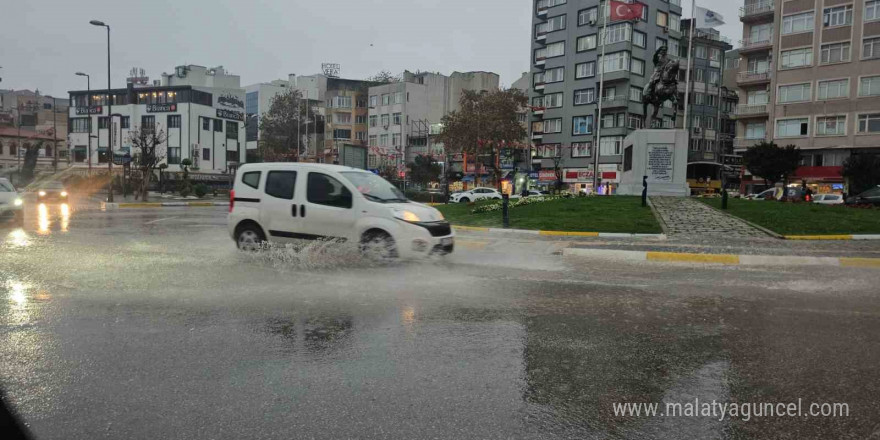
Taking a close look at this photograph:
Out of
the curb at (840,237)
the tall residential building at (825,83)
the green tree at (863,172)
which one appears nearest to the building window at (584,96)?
the tall residential building at (825,83)

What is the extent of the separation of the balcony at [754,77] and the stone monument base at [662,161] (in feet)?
120

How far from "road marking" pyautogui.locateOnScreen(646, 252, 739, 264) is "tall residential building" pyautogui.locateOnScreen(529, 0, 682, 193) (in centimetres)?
5200

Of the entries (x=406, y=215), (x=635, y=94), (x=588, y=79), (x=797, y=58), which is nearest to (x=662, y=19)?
(x=635, y=94)

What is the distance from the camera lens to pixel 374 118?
87062 mm

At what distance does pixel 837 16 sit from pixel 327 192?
55.4 m

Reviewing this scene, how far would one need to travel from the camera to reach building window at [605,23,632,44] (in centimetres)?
6247

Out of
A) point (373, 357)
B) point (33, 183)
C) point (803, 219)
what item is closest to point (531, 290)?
point (373, 357)

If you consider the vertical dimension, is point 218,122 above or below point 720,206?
above

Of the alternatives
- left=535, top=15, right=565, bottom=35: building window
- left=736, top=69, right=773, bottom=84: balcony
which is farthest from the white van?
left=535, top=15, right=565, bottom=35: building window

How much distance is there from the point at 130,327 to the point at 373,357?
2577 millimetres

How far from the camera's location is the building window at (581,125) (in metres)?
66.1

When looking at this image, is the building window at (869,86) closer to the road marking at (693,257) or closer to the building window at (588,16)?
the building window at (588,16)

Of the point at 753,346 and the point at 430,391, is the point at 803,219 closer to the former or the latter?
the point at 753,346

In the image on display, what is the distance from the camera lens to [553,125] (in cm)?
6994
